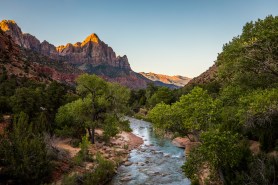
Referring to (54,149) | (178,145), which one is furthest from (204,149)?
(178,145)

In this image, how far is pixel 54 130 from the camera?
37594 millimetres

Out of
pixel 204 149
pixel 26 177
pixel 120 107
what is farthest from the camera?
pixel 120 107

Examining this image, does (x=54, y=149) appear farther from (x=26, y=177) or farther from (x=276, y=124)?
(x=276, y=124)

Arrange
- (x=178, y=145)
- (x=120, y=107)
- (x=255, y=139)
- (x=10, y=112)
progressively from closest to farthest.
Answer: (x=255, y=139)
(x=10, y=112)
(x=120, y=107)
(x=178, y=145)

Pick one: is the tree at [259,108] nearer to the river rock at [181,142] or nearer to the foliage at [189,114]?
the foliage at [189,114]

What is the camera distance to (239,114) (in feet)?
54.6

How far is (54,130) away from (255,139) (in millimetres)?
26391

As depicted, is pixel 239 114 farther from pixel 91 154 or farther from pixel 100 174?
pixel 91 154

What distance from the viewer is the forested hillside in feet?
52.7

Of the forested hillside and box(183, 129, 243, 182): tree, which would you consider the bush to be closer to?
the forested hillside

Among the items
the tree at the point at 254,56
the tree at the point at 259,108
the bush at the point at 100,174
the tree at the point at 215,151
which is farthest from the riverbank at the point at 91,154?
the tree at the point at 254,56

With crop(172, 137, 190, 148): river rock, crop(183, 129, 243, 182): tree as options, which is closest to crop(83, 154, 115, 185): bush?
crop(183, 129, 243, 182): tree

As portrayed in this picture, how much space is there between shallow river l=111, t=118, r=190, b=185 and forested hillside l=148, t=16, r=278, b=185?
205 inches

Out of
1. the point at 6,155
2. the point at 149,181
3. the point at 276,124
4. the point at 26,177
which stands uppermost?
the point at 276,124
